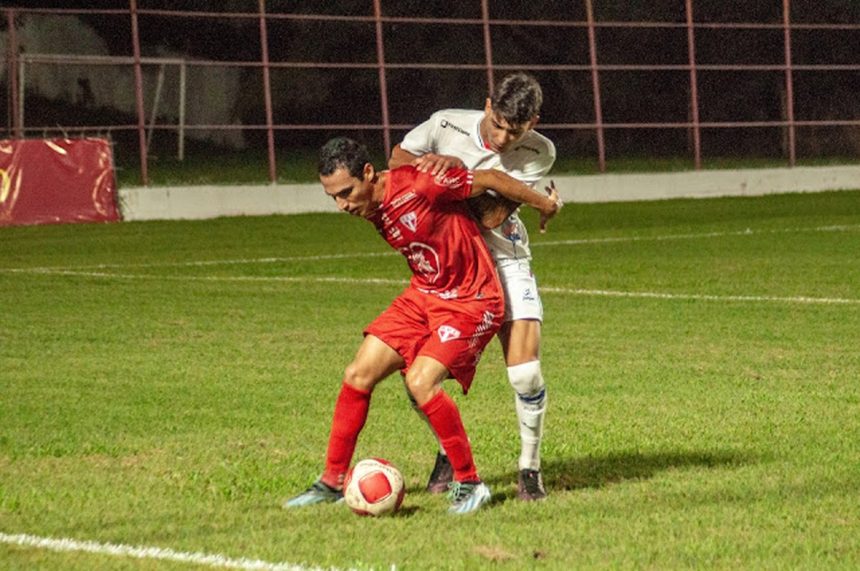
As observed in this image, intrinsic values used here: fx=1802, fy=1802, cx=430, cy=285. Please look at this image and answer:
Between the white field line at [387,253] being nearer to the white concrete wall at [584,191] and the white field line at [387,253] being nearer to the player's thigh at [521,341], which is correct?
the white concrete wall at [584,191]

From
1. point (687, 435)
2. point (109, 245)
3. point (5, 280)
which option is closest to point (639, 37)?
point (109, 245)

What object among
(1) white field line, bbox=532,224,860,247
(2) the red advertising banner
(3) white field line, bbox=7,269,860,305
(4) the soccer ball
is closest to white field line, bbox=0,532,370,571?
(4) the soccer ball

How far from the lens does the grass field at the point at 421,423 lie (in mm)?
6145

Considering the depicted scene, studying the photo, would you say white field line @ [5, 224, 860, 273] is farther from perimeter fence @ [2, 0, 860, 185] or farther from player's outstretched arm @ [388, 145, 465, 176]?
player's outstretched arm @ [388, 145, 465, 176]

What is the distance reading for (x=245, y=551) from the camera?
602 cm

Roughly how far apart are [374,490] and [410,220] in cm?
103

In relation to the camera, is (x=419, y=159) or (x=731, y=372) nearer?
(x=419, y=159)

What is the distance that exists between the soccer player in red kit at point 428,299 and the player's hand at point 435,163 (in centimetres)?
3

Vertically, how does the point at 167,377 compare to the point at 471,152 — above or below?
below

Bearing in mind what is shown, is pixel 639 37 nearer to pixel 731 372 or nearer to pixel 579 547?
pixel 731 372

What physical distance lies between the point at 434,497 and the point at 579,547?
47.6 inches

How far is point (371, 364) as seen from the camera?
22.7ft

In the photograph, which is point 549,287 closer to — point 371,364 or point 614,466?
point 614,466

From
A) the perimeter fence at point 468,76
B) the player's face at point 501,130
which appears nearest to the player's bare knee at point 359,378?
the player's face at point 501,130
